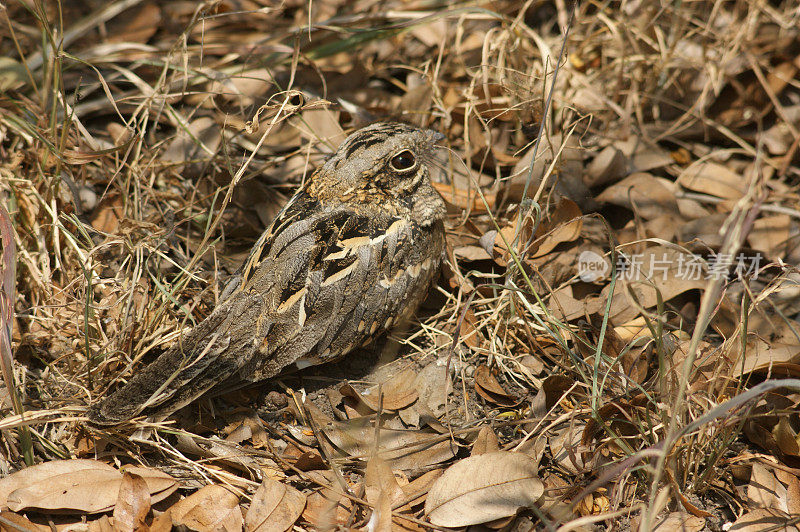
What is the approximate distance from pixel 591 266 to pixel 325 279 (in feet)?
4.67

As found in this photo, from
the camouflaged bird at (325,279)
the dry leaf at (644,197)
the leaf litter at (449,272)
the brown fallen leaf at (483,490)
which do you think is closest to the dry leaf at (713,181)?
the leaf litter at (449,272)

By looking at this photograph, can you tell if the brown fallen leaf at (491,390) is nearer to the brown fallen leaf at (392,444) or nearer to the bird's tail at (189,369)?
the brown fallen leaf at (392,444)

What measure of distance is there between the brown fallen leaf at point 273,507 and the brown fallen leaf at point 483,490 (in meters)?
0.51

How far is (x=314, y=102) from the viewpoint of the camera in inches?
107

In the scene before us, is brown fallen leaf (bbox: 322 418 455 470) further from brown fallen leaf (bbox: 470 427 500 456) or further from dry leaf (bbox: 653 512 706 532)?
dry leaf (bbox: 653 512 706 532)

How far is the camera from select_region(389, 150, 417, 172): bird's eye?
2.96 metres

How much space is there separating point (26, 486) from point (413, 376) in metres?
1.61

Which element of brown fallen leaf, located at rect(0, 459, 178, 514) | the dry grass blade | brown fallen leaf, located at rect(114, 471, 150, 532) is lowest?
brown fallen leaf, located at rect(114, 471, 150, 532)

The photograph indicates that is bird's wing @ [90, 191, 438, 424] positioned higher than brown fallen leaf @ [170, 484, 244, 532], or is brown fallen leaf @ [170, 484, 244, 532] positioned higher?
bird's wing @ [90, 191, 438, 424]

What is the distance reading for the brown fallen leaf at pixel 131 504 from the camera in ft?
7.80

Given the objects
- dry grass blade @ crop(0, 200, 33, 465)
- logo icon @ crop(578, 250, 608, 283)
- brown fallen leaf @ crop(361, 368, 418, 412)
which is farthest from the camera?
logo icon @ crop(578, 250, 608, 283)

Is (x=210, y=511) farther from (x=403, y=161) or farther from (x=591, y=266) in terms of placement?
(x=591, y=266)

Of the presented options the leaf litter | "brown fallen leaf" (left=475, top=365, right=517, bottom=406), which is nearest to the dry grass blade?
the leaf litter

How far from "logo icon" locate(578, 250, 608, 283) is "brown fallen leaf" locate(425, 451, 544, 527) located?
1.13 meters
